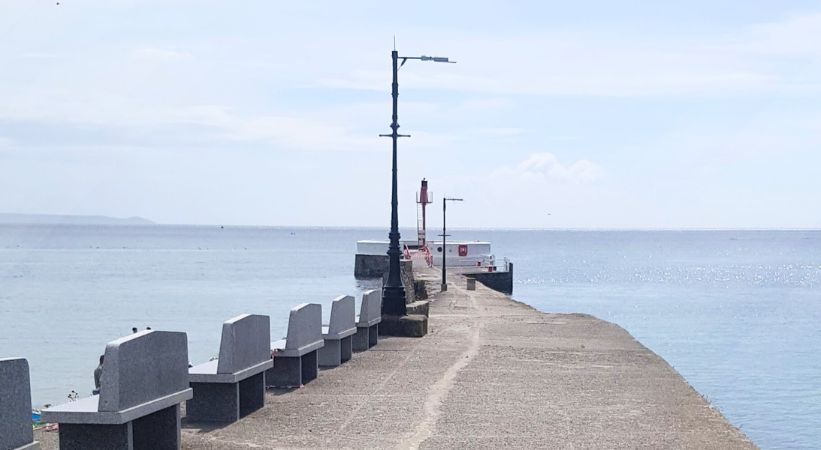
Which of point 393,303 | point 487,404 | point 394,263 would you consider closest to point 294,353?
point 487,404

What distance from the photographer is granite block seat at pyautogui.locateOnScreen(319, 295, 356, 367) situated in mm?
17703

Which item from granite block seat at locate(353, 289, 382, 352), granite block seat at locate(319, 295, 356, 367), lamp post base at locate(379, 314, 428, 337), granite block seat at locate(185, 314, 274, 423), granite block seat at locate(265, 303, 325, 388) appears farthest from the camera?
lamp post base at locate(379, 314, 428, 337)

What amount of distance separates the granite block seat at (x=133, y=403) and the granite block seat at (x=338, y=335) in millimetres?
6763

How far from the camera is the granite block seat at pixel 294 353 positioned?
49.6 ft

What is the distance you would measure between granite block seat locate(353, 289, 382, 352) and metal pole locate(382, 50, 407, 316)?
1130 mm

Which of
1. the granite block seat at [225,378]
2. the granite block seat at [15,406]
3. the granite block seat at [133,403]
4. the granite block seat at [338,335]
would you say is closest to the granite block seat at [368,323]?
the granite block seat at [338,335]

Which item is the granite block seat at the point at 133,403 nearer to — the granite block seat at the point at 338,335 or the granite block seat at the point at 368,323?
the granite block seat at the point at 338,335

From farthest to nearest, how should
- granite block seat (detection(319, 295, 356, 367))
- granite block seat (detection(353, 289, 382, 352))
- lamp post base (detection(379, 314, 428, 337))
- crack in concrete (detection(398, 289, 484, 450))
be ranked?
lamp post base (detection(379, 314, 428, 337)) < granite block seat (detection(353, 289, 382, 352)) < granite block seat (detection(319, 295, 356, 367)) < crack in concrete (detection(398, 289, 484, 450))

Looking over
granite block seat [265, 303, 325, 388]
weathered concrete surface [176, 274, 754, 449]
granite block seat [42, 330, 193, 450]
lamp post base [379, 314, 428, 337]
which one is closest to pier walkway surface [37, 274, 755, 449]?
weathered concrete surface [176, 274, 754, 449]

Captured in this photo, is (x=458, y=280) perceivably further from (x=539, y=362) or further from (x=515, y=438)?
(x=515, y=438)

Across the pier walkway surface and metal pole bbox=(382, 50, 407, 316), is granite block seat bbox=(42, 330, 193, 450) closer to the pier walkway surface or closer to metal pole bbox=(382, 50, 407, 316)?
the pier walkway surface

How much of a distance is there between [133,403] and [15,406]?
6.22 ft

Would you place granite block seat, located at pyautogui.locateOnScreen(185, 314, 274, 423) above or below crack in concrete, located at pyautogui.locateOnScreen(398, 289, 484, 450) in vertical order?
above

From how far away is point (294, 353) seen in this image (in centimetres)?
1506
